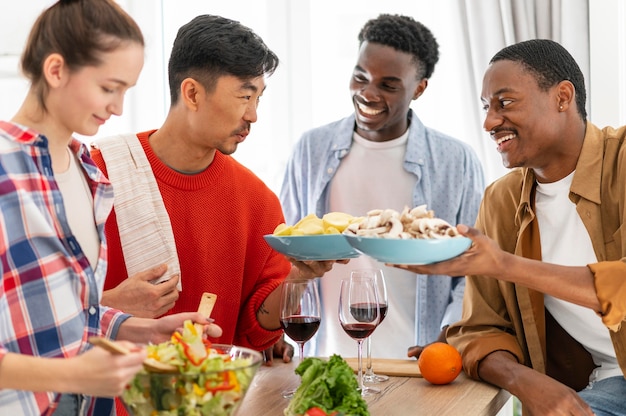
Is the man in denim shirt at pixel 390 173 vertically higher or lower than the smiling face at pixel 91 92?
lower

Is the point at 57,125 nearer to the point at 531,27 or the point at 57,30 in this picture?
the point at 57,30

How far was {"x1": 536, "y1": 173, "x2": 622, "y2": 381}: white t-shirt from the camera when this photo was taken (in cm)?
229

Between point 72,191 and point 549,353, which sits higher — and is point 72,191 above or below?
above

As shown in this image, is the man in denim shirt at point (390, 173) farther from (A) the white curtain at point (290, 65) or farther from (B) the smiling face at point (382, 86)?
(A) the white curtain at point (290, 65)

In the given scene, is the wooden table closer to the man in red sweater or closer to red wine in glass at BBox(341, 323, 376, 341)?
red wine in glass at BBox(341, 323, 376, 341)

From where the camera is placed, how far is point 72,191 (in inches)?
61.6

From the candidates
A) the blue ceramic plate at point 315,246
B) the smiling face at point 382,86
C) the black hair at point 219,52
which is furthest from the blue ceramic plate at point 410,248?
the smiling face at point 382,86

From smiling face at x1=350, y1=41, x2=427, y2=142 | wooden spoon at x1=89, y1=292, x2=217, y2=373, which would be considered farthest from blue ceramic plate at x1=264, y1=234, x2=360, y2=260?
smiling face at x1=350, y1=41, x2=427, y2=142

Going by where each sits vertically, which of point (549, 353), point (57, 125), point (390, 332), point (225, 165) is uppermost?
point (57, 125)

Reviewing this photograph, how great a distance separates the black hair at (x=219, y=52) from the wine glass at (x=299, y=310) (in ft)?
2.17

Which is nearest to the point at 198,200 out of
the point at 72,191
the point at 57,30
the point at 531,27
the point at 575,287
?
the point at 72,191

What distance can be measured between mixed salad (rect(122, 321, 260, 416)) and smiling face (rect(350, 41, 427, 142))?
6.34ft

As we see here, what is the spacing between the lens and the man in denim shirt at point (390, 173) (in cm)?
307

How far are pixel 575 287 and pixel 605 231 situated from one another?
1.23ft
